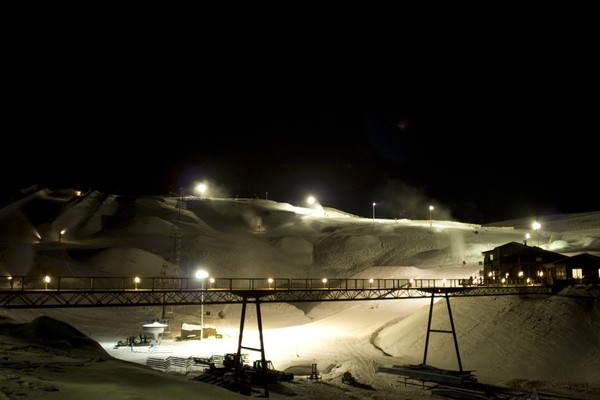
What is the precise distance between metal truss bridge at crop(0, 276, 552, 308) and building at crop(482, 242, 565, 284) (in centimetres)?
432

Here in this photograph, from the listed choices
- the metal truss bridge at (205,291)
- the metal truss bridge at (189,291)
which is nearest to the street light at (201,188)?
the metal truss bridge at (205,291)

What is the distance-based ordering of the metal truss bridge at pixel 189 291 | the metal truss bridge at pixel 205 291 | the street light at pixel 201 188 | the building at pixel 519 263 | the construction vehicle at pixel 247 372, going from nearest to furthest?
1. the metal truss bridge at pixel 205 291
2. the metal truss bridge at pixel 189 291
3. the construction vehicle at pixel 247 372
4. the building at pixel 519 263
5. the street light at pixel 201 188

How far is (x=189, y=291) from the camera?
2902 centimetres

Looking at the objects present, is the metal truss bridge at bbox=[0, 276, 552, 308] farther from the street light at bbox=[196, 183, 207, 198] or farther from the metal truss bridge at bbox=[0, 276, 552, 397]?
the street light at bbox=[196, 183, 207, 198]

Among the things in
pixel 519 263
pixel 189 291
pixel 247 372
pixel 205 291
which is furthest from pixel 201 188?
pixel 247 372

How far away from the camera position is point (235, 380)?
27.2 metres

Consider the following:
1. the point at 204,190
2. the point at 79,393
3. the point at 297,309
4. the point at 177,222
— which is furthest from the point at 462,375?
the point at 204,190

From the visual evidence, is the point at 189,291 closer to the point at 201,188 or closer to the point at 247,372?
the point at 247,372

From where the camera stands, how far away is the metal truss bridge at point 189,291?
91.3 feet

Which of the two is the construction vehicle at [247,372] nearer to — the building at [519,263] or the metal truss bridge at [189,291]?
the metal truss bridge at [189,291]

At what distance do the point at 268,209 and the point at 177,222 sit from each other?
23.8m

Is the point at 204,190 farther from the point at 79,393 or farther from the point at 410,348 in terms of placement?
the point at 79,393

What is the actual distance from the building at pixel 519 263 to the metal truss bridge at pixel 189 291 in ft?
14.2

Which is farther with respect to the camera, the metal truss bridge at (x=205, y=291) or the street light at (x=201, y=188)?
the street light at (x=201, y=188)
